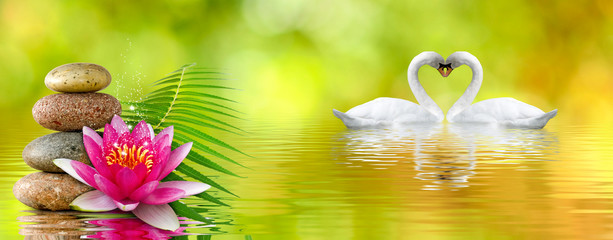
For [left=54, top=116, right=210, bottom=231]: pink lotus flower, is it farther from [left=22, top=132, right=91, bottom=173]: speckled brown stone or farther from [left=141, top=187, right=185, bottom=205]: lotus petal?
[left=22, top=132, right=91, bottom=173]: speckled brown stone

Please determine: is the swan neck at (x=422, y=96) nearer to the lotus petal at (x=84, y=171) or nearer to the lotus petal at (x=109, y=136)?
the lotus petal at (x=109, y=136)

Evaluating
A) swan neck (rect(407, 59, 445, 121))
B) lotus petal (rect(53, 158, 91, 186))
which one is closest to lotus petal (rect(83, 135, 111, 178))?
lotus petal (rect(53, 158, 91, 186))

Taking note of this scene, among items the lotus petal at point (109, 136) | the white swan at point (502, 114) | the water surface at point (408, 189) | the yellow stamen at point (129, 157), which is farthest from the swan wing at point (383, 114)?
the yellow stamen at point (129, 157)

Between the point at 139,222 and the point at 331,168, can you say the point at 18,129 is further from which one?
the point at 139,222

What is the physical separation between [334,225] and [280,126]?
713 cm

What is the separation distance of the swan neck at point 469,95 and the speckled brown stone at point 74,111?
25.6ft

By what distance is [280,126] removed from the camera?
35.6ft

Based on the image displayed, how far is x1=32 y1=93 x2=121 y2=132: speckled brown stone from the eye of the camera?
4.41m

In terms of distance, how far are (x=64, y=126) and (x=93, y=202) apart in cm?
58

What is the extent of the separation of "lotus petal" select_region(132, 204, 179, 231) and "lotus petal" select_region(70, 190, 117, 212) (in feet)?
0.58

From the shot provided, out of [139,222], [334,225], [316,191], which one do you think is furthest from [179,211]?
[316,191]

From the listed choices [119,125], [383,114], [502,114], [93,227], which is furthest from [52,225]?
[502,114]

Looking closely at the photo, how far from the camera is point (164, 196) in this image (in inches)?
155

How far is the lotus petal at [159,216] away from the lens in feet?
12.3
